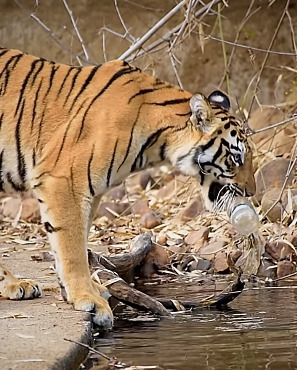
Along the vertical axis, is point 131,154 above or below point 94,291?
above

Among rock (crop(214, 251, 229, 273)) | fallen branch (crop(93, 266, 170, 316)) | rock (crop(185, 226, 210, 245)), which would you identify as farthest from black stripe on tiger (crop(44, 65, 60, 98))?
rock (crop(185, 226, 210, 245))

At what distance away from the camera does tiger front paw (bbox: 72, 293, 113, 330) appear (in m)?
4.47

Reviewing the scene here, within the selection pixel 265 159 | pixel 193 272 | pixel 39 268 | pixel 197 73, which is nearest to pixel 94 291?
pixel 39 268

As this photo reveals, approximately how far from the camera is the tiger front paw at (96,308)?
447cm

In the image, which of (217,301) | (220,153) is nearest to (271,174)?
(220,153)

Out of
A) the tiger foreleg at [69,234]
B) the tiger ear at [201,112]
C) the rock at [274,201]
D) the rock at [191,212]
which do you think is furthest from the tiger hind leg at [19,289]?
the rock at [191,212]

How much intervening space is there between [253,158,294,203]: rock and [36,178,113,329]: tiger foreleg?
129 inches

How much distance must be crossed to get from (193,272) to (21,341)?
276 centimetres

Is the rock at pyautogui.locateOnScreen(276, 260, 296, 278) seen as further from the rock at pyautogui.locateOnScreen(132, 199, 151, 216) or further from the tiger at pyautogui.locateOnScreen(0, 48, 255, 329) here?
the rock at pyautogui.locateOnScreen(132, 199, 151, 216)

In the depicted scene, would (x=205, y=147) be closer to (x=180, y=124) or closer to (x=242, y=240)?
(x=180, y=124)

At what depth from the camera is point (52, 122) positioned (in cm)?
494

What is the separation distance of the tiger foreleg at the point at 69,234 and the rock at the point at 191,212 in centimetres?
309

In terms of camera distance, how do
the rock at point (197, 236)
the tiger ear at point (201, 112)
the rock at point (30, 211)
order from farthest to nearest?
the rock at point (30, 211)
the rock at point (197, 236)
the tiger ear at point (201, 112)

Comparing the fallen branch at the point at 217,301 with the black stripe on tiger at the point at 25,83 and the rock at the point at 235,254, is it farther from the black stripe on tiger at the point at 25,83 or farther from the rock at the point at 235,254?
the rock at the point at 235,254
